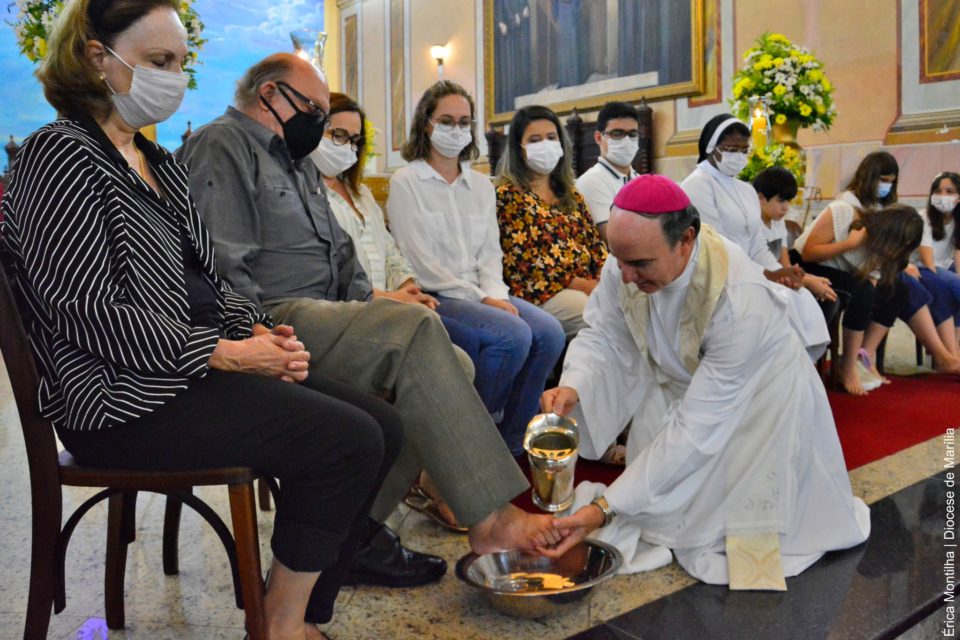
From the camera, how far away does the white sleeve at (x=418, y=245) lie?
3.36m

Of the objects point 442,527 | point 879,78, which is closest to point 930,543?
point 442,527

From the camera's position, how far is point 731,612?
2064 millimetres

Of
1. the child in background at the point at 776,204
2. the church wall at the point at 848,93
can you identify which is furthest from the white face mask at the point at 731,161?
the church wall at the point at 848,93

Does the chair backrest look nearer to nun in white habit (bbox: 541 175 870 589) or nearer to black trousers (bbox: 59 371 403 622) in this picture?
black trousers (bbox: 59 371 403 622)

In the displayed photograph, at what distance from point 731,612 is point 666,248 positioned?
0.91 m

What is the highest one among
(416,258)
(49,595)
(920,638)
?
(416,258)

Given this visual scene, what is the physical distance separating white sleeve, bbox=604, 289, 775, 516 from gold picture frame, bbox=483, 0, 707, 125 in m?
6.89

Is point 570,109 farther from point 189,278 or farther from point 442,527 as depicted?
point 189,278

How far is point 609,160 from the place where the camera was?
14.1 ft

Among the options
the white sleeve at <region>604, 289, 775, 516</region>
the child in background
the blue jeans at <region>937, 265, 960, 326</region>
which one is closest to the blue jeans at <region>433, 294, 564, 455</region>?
the white sleeve at <region>604, 289, 775, 516</region>

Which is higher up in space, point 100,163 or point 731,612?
point 100,163

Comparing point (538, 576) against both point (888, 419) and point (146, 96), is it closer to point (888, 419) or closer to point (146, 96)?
point (146, 96)

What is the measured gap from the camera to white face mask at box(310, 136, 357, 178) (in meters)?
3.00

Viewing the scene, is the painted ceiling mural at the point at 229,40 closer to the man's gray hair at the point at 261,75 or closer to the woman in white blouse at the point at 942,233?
the woman in white blouse at the point at 942,233
